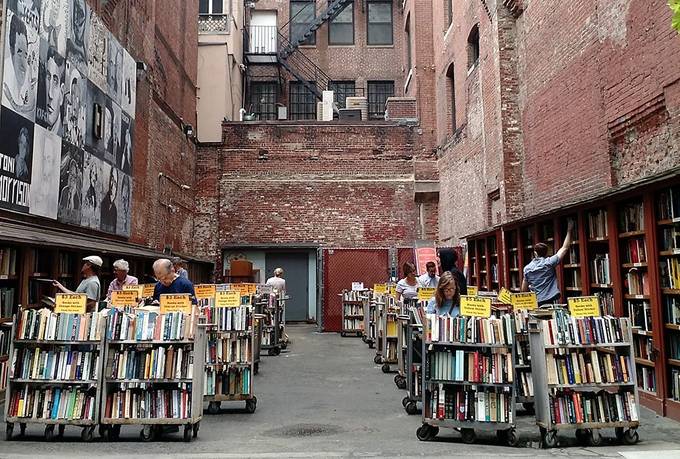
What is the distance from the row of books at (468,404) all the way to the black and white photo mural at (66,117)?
22.7 ft

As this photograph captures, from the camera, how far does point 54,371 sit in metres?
5.97

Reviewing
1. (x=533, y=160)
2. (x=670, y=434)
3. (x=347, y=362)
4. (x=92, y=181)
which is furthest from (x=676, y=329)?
(x=92, y=181)

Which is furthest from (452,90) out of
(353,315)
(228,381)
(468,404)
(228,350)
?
(468,404)

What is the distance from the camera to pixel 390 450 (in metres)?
5.58

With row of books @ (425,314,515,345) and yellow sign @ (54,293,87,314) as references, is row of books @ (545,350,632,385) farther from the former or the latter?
yellow sign @ (54,293,87,314)

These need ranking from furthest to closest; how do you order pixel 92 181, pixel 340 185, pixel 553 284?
pixel 340 185, pixel 92 181, pixel 553 284

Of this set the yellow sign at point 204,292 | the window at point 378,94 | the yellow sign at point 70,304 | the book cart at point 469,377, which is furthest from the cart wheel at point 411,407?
the window at point 378,94

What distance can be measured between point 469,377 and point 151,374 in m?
3.17

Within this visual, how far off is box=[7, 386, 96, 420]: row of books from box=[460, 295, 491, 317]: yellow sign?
3832 millimetres

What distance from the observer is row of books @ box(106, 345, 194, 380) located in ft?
19.6

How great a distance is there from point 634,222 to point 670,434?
2.72m

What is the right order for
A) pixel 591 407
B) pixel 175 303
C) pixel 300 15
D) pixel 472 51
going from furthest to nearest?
pixel 300 15, pixel 472 51, pixel 175 303, pixel 591 407

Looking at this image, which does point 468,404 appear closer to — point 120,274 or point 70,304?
point 70,304

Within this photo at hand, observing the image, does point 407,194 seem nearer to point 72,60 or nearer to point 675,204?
point 72,60
